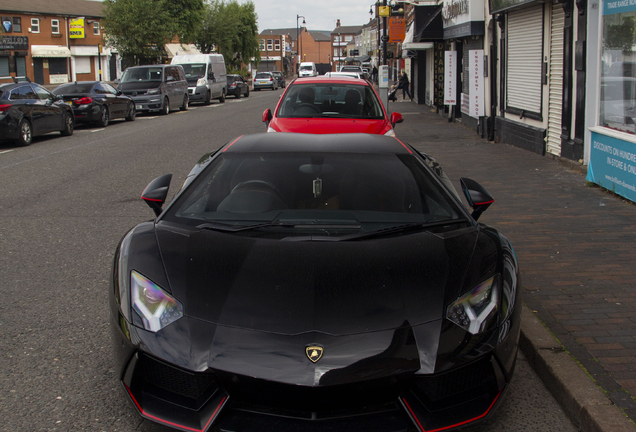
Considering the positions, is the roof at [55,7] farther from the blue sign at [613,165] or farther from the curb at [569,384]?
the curb at [569,384]

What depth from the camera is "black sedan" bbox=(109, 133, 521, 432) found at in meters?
2.49

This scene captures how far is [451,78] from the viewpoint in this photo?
67.7 ft

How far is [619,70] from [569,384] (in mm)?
6986

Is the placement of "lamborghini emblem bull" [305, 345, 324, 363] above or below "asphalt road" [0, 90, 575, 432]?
above

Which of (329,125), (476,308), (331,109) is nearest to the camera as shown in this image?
(476,308)

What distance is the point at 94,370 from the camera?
3.66 meters

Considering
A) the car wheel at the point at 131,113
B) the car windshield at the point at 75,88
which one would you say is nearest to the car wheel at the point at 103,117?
the car windshield at the point at 75,88

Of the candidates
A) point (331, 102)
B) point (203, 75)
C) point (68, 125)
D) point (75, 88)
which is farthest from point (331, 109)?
point (203, 75)

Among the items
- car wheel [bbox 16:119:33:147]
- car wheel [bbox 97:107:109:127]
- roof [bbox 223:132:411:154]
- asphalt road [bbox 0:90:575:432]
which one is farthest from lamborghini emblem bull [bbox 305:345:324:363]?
car wheel [bbox 97:107:109:127]

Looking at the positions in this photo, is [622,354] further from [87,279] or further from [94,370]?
[87,279]

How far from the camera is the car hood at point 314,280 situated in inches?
104

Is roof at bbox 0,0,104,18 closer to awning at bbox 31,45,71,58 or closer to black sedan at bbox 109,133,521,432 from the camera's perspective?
awning at bbox 31,45,71,58

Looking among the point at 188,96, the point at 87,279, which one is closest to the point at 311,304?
the point at 87,279

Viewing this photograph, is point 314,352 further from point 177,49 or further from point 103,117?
point 177,49
